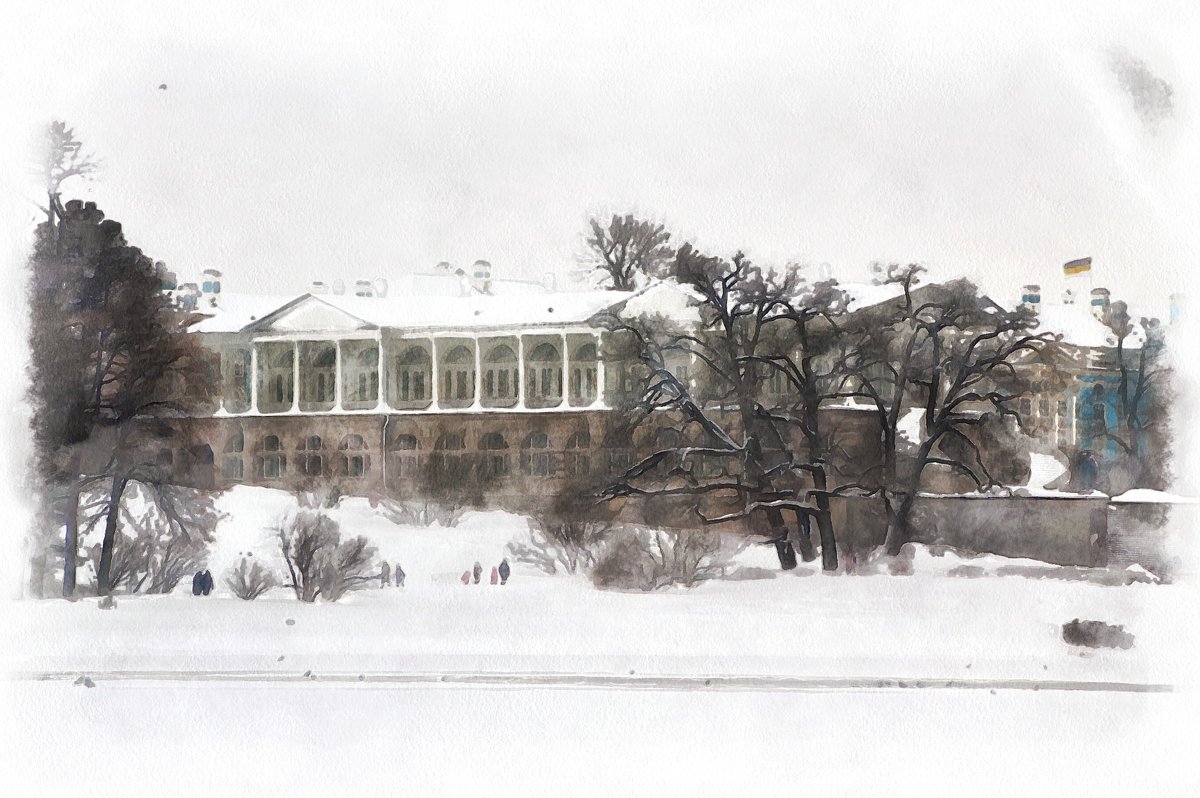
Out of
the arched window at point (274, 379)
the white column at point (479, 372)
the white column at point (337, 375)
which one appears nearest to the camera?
the arched window at point (274, 379)

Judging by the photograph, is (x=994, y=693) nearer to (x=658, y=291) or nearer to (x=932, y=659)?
(x=932, y=659)

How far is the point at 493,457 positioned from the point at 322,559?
40.5ft

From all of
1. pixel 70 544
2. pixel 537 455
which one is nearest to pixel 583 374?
pixel 537 455

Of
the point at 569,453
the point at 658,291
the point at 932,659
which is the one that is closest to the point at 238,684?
the point at 932,659

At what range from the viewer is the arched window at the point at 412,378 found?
36.9m

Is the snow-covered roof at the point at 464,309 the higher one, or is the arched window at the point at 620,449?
the snow-covered roof at the point at 464,309

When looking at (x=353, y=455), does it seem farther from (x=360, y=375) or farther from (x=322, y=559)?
(x=322, y=559)

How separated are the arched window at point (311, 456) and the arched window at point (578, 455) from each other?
599cm

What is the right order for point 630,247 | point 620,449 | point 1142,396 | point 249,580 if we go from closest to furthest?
point 249,580 → point 1142,396 → point 620,449 → point 630,247

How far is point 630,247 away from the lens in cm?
2959

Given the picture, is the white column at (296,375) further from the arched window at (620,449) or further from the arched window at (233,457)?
the arched window at (620,449)

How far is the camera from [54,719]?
1673cm

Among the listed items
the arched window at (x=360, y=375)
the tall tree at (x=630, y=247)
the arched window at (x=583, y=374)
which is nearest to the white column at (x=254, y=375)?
the arched window at (x=360, y=375)

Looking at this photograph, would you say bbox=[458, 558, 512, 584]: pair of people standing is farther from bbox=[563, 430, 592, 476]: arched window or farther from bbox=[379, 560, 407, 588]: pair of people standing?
bbox=[563, 430, 592, 476]: arched window
